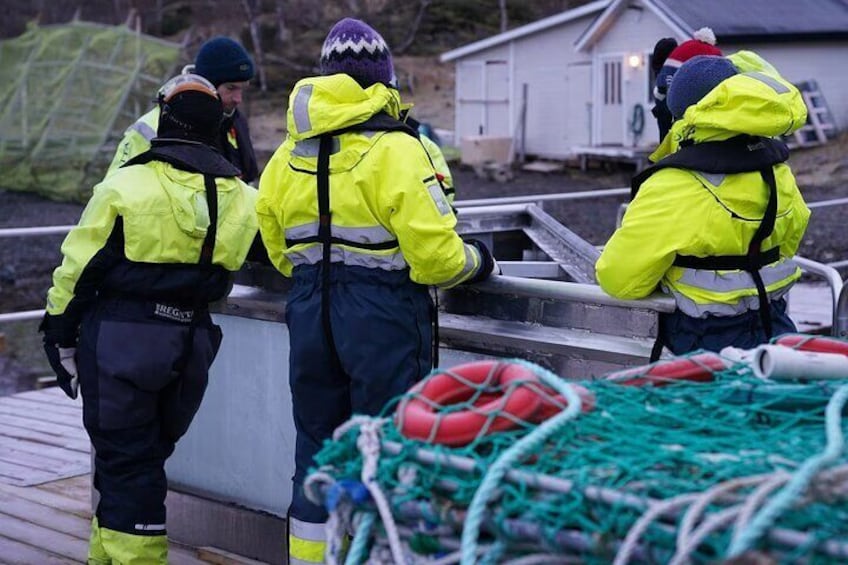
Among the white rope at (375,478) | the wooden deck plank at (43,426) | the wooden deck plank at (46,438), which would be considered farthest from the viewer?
the wooden deck plank at (43,426)

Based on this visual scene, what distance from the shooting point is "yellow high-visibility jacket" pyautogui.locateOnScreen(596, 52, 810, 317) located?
3879 millimetres

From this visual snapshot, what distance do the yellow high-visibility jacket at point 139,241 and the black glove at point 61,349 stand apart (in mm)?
39

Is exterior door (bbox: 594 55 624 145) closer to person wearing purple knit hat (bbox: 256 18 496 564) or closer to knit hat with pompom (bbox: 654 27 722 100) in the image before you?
knit hat with pompom (bbox: 654 27 722 100)

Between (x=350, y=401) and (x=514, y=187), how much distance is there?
26038 millimetres

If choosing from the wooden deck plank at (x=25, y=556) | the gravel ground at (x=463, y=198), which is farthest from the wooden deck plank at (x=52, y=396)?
the gravel ground at (x=463, y=198)

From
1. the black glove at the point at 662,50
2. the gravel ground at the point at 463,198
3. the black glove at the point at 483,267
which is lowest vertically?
the gravel ground at the point at 463,198

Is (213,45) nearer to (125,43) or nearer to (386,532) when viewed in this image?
(386,532)

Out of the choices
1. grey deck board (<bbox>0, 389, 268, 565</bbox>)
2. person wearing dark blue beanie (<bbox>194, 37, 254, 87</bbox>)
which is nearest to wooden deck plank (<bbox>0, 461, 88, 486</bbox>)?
grey deck board (<bbox>0, 389, 268, 565</bbox>)

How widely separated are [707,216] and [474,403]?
1609 millimetres

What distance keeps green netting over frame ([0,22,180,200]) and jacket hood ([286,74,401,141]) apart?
77.9 feet

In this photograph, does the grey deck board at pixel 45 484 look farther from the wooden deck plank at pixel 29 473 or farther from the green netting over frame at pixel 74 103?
the green netting over frame at pixel 74 103

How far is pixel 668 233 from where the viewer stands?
12.9ft

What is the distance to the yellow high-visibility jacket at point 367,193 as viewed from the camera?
4008mm

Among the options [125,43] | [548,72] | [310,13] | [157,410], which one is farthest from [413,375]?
[310,13]
